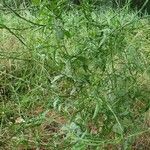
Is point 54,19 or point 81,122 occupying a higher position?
point 54,19

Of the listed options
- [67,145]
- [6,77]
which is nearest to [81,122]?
[67,145]

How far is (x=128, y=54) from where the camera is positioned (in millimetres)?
1671

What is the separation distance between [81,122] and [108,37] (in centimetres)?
28

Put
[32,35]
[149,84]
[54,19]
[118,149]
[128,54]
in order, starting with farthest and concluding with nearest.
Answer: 1. [32,35]
2. [149,84]
3. [128,54]
4. [118,149]
5. [54,19]

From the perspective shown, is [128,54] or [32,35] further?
[32,35]

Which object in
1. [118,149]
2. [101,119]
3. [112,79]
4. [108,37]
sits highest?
[108,37]

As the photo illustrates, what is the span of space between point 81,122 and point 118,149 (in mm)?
194

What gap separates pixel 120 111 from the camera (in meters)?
1.43

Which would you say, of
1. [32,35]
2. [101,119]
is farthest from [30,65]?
[101,119]

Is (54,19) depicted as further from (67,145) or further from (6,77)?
(6,77)

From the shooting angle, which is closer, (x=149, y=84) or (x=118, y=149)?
(x=118, y=149)

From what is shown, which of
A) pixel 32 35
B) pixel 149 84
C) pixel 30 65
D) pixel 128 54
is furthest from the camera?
pixel 32 35

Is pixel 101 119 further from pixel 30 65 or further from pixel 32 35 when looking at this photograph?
pixel 32 35

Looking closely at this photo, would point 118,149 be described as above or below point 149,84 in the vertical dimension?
below
